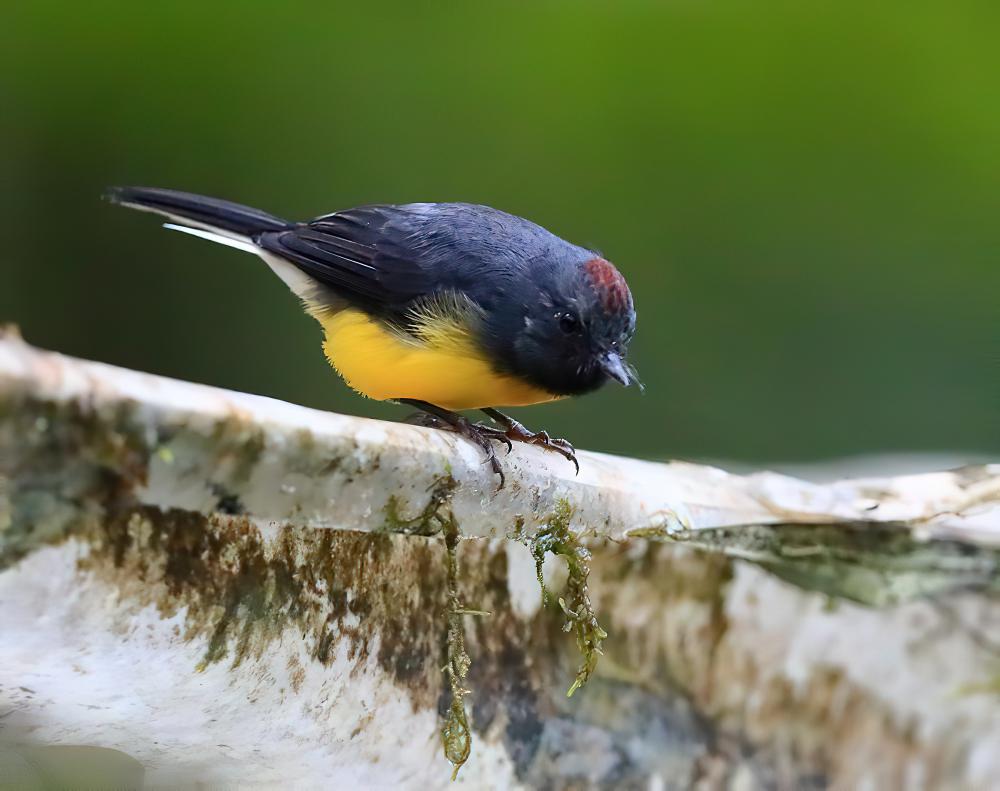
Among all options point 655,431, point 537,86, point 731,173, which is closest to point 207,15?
point 537,86

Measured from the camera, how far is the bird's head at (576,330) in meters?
1.73

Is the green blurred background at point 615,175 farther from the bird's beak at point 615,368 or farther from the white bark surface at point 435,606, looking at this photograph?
the bird's beak at point 615,368

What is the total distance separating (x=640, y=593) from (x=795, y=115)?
8.19 feet

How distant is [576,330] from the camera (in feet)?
5.73

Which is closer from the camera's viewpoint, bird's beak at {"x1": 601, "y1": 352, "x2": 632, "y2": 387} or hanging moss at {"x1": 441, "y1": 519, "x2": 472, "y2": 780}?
hanging moss at {"x1": 441, "y1": 519, "x2": 472, "y2": 780}

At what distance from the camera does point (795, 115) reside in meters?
3.69

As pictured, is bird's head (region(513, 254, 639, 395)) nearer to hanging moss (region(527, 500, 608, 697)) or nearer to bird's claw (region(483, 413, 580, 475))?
bird's claw (region(483, 413, 580, 475))

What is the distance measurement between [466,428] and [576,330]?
0.33m

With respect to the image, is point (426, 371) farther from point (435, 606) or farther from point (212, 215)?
point (212, 215)

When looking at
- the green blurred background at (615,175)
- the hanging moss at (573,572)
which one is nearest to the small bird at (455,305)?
the hanging moss at (573,572)

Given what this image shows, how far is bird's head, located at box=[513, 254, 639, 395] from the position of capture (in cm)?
A: 173

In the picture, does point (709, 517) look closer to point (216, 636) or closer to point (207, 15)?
point (216, 636)

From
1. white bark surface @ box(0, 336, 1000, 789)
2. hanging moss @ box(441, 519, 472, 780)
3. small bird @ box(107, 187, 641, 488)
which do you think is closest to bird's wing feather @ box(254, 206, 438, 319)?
small bird @ box(107, 187, 641, 488)

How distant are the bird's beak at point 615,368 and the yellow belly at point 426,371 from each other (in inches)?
4.9
